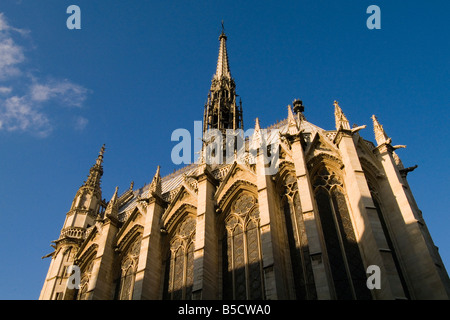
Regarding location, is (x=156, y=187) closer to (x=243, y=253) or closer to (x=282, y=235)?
(x=243, y=253)

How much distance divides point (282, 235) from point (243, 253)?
2.09 m

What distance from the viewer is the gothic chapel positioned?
14.5 metres

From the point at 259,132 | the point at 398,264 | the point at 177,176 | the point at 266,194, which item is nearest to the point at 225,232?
the point at 266,194

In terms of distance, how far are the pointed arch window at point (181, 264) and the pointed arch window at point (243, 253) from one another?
2120 mm

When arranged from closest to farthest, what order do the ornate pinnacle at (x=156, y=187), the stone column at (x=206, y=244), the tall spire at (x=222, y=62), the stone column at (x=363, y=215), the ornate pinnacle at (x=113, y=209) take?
the stone column at (x=363, y=215) → the stone column at (x=206, y=244) → the ornate pinnacle at (x=156, y=187) → the ornate pinnacle at (x=113, y=209) → the tall spire at (x=222, y=62)

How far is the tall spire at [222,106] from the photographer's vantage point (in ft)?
102

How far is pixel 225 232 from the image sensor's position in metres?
19.1

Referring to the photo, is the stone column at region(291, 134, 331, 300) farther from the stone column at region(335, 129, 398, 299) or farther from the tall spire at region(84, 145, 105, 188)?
the tall spire at region(84, 145, 105, 188)

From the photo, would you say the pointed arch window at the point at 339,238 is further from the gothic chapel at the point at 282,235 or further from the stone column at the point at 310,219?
the stone column at the point at 310,219

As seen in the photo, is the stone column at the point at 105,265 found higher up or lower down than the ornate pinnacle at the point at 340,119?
lower down

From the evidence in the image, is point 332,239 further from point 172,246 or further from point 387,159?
point 172,246

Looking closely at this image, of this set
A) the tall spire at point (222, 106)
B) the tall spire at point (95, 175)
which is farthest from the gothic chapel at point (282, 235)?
the tall spire at point (222, 106)

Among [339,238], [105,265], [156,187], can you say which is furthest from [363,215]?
[105,265]
